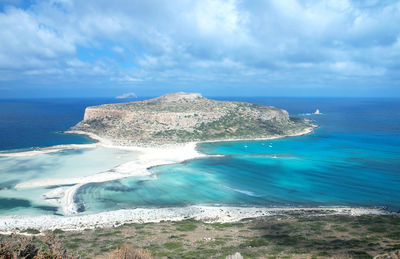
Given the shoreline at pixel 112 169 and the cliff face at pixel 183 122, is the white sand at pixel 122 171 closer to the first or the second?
the shoreline at pixel 112 169

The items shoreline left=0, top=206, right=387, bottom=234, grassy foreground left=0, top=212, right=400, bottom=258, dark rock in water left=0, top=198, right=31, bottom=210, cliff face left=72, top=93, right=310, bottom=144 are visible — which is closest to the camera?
grassy foreground left=0, top=212, right=400, bottom=258

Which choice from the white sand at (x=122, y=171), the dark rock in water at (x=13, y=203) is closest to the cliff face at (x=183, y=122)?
the white sand at (x=122, y=171)

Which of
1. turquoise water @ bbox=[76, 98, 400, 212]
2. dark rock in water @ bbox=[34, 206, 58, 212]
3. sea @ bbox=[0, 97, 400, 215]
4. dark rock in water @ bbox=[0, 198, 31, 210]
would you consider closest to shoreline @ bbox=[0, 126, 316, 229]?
dark rock in water @ bbox=[34, 206, 58, 212]

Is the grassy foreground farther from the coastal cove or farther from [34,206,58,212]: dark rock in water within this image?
[34,206,58,212]: dark rock in water

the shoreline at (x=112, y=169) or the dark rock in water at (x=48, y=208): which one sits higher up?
the shoreline at (x=112, y=169)

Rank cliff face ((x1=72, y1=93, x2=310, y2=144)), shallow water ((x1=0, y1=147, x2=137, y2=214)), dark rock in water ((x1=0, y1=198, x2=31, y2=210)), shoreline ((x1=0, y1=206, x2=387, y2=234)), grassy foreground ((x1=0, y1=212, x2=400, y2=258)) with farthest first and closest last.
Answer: cliff face ((x1=72, y1=93, x2=310, y2=144)) → shallow water ((x1=0, y1=147, x2=137, y2=214)) → dark rock in water ((x1=0, y1=198, x2=31, y2=210)) → shoreline ((x1=0, y1=206, x2=387, y2=234)) → grassy foreground ((x1=0, y1=212, x2=400, y2=258))

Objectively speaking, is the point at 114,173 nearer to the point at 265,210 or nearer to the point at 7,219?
the point at 7,219

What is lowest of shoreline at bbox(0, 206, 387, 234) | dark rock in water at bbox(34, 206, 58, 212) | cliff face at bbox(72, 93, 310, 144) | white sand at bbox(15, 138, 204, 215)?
dark rock in water at bbox(34, 206, 58, 212)

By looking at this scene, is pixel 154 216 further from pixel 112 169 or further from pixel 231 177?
pixel 112 169
